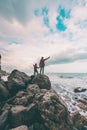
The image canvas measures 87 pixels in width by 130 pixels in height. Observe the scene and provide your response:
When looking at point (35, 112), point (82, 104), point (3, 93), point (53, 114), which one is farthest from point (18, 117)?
point (82, 104)

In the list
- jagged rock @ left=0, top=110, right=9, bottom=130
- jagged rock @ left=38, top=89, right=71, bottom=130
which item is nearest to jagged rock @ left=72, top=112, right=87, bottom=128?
jagged rock @ left=38, top=89, right=71, bottom=130

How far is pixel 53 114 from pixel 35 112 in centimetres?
165

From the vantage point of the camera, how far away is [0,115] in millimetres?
14492

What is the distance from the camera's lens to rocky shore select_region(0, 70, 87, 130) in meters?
13.8

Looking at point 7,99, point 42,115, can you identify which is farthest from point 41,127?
point 7,99

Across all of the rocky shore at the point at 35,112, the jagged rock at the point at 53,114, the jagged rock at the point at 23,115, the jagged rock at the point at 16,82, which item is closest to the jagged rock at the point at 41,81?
the jagged rock at the point at 16,82

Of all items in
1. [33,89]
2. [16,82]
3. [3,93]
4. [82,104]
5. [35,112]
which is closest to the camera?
[35,112]

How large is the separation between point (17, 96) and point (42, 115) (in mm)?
3860

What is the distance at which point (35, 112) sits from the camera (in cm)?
1465

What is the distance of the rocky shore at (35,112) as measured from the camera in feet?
45.4

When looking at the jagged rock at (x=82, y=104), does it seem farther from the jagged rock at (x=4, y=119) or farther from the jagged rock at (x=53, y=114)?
the jagged rock at (x=4, y=119)

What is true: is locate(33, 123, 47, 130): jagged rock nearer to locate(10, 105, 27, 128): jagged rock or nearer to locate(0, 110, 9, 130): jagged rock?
locate(10, 105, 27, 128): jagged rock

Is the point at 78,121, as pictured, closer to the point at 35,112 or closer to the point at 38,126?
the point at 38,126

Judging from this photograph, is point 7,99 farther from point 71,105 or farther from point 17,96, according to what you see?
point 71,105
